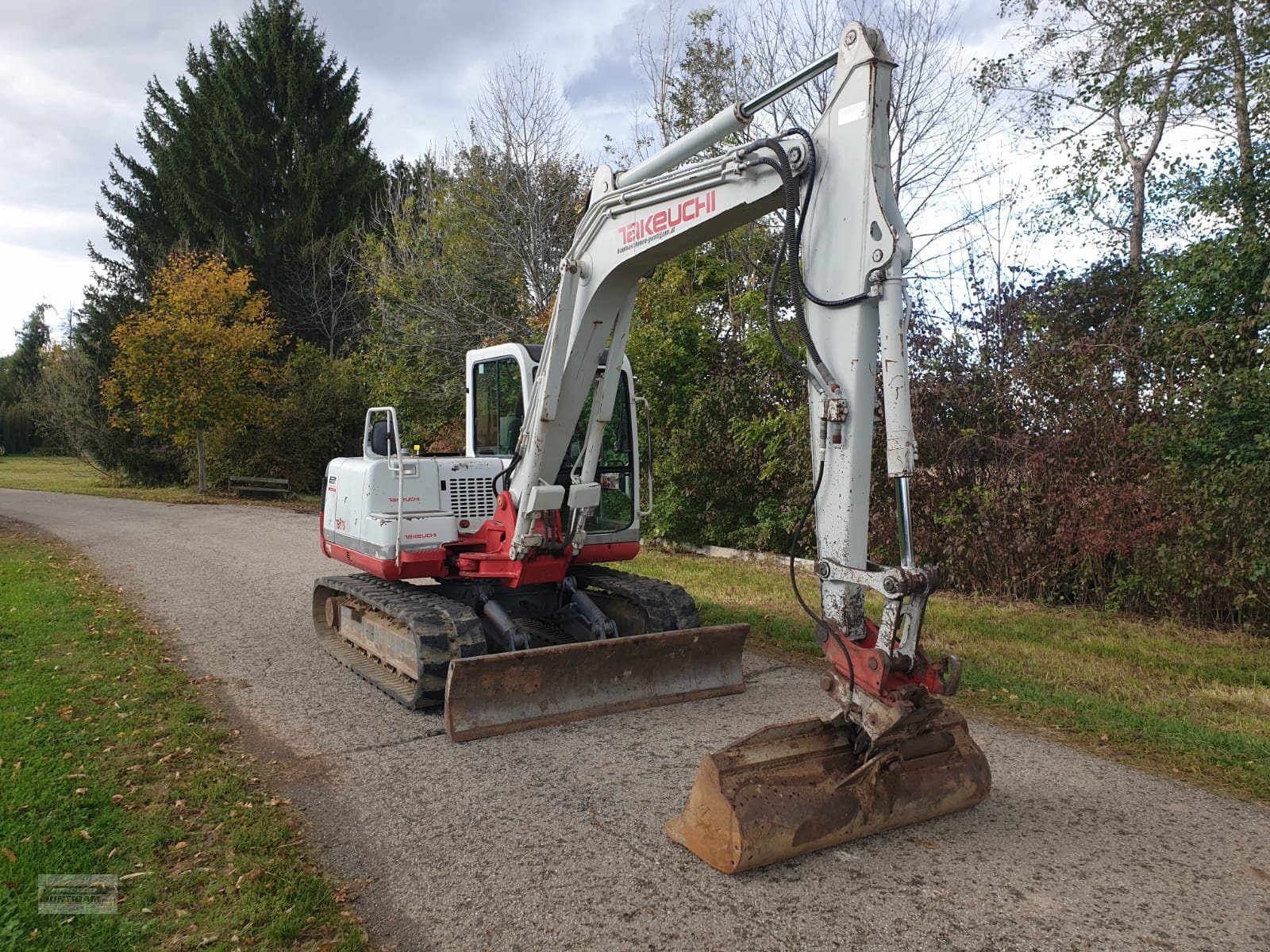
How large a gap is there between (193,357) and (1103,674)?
68.8 feet

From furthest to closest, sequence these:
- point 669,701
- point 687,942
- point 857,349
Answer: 1. point 669,701
2. point 857,349
3. point 687,942

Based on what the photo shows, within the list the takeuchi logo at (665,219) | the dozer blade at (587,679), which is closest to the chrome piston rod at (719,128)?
the takeuchi logo at (665,219)

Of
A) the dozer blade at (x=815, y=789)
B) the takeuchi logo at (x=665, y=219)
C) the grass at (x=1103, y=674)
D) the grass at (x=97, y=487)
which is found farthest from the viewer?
the grass at (x=97, y=487)

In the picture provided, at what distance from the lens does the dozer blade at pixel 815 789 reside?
3.82 metres

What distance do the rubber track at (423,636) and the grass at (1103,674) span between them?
3025mm

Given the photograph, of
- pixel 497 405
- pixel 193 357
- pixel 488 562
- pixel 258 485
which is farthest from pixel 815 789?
pixel 258 485

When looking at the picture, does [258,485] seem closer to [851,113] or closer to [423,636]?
[423,636]

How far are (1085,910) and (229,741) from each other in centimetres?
463

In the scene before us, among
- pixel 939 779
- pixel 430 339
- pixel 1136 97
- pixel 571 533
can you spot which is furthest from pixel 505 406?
pixel 430 339

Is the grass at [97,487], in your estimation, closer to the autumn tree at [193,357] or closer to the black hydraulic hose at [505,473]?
the autumn tree at [193,357]

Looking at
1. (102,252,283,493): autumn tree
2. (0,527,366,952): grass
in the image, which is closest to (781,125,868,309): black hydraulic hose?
(0,527,366,952): grass

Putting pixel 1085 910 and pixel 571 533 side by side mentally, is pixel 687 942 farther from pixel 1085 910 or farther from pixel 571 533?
pixel 571 533

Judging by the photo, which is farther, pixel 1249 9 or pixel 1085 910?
pixel 1249 9

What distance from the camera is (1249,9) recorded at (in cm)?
1065
